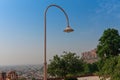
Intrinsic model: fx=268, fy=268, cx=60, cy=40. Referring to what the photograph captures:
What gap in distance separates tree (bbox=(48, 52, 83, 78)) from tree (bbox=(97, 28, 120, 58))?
588cm

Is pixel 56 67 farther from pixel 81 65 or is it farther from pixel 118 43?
pixel 118 43

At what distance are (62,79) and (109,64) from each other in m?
9.14

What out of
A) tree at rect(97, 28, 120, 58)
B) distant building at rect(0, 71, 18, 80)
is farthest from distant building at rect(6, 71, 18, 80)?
tree at rect(97, 28, 120, 58)

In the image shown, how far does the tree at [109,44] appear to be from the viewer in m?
35.2

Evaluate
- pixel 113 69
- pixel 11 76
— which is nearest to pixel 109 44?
pixel 113 69

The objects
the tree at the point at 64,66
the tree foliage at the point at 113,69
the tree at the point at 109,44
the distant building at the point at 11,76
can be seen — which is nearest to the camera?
the tree foliage at the point at 113,69

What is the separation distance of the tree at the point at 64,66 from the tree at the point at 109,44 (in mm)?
5880

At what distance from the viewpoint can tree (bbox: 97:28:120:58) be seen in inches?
1384

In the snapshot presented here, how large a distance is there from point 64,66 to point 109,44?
8.36 m

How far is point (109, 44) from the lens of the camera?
116 feet

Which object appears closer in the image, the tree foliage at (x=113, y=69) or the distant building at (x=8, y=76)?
the tree foliage at (x=113, y=69)

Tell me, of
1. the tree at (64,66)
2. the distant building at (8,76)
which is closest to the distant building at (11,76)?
the distant building at (8,76)

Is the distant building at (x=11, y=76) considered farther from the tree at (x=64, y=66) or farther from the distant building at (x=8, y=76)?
the tree at (x=64, y=66)

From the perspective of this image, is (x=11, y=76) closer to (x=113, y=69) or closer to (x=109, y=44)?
(x=113, y=69)
